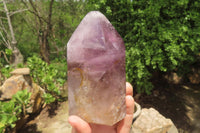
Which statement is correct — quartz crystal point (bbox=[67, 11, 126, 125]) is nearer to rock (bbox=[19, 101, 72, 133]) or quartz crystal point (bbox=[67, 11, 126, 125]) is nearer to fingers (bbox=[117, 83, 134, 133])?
fingers (bbox=[117, 83, 134, 133])

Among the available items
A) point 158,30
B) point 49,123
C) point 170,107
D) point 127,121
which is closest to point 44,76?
point 49,123

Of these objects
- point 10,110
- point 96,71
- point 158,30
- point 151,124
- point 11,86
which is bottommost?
point 151,124

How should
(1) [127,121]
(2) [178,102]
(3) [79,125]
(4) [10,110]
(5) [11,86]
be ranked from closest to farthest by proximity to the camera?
(3) [79,125], (1) [127,121], (4) [10,110], (5) [11,86], (2) [178,102]

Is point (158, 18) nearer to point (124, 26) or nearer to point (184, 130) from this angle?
point (124, 26)

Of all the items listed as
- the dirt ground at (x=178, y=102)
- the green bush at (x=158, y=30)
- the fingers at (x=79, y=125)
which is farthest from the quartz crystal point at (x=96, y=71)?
the dirt ground at (x=178, y=102)

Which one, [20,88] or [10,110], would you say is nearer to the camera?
[10,110]

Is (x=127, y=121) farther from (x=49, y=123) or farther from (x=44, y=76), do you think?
(x=44, y=76)

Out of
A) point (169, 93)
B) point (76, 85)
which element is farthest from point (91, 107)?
point (169, 93)
